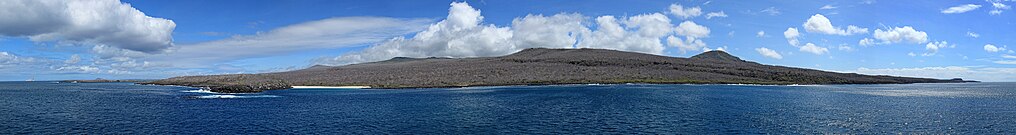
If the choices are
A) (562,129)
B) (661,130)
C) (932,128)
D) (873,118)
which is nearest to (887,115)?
(873,118)

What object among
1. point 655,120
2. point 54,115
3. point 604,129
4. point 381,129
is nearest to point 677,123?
point 655,120

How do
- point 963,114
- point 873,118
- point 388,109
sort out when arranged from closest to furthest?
point 873,118, point 963,114, point 388,109

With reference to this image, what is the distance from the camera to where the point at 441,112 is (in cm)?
7350

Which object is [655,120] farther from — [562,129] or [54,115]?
[54,115]

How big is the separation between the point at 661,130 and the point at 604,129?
4578mm

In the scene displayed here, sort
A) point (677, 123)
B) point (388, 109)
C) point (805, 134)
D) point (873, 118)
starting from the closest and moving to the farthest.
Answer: point (805, 134) < point (677, 123) < point (873, 118) < point (388, 109)

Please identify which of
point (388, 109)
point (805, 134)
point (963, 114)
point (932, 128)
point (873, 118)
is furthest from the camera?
point (388, 109)

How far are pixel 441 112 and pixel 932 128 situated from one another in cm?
4694

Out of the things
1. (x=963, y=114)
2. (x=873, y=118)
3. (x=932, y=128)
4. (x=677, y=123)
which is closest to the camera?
(x=932, y=128)

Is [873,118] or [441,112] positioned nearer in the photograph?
[873,118]

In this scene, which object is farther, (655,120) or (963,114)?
(963,114)

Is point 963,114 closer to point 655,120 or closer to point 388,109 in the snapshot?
point 655,120

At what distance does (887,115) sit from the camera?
68.7m

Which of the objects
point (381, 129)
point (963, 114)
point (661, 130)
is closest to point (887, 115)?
point (963, 114)
